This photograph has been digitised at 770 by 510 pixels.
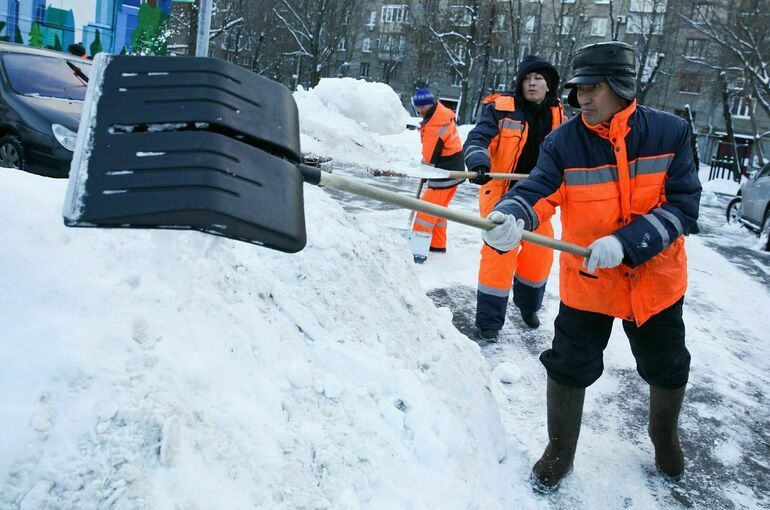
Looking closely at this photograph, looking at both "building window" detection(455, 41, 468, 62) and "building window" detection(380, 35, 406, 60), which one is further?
"building window" detection(380, 35, 406, 60)

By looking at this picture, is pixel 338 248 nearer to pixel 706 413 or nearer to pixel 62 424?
pixel 62 424

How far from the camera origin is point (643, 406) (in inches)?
132

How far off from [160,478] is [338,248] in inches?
65.5

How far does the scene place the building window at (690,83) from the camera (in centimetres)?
3750

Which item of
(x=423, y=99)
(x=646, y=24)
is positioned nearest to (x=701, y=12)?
(x=646, y=24)

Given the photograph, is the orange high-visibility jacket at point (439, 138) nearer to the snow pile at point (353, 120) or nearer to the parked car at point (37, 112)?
the parked car at point (37, 112)

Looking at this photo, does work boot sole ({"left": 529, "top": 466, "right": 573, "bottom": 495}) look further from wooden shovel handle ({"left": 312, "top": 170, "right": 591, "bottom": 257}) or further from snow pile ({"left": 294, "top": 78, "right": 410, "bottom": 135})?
snow pile ({"left": 294, "top": 78, "right": 410, "bottom": 135})

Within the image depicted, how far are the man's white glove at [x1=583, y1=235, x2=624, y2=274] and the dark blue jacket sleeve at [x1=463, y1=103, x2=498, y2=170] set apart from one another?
6.11 feet

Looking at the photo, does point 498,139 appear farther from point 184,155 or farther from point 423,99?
point 184,155

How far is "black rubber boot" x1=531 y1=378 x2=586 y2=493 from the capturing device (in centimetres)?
255

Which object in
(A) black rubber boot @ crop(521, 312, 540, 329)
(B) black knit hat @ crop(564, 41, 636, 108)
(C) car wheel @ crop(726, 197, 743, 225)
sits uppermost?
(B) black knit hat @ crop(564, 41, 636, 108)

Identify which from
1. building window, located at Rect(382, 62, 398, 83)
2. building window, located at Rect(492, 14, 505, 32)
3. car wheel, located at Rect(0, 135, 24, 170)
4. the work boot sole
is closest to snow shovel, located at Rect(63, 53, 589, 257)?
the work boot sole

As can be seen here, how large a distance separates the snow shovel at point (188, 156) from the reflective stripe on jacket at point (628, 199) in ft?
3.06

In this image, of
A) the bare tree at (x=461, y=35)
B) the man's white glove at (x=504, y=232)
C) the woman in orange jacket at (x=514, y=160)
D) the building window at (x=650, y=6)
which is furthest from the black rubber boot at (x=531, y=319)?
the building window at (x=650, y=6)
